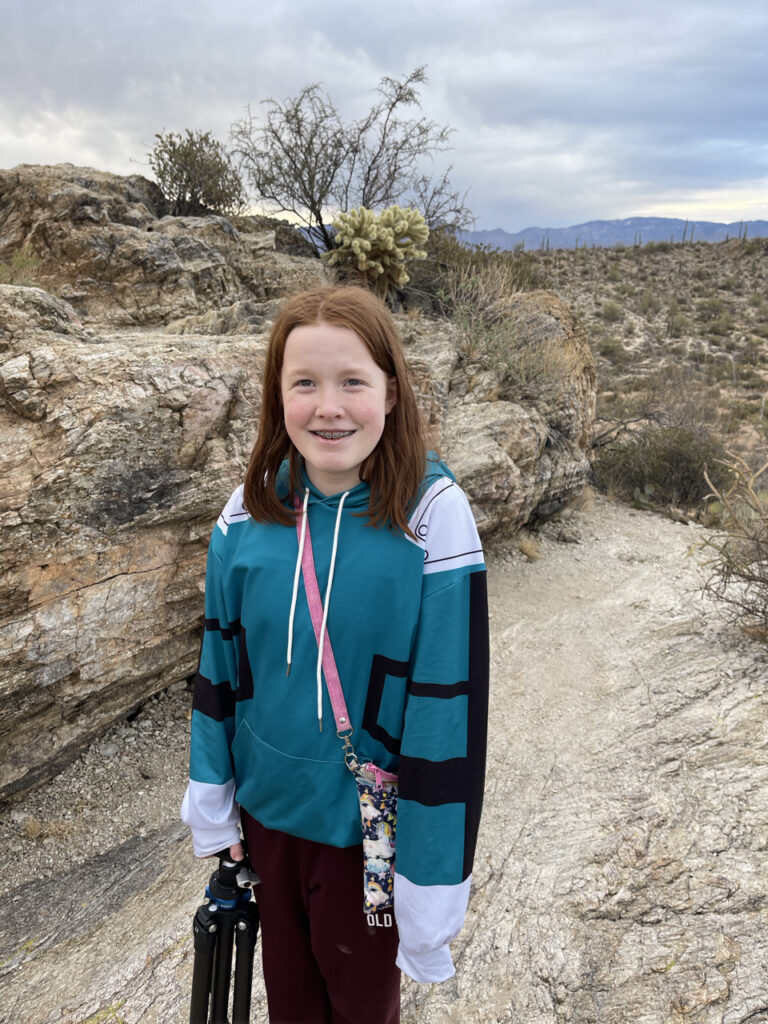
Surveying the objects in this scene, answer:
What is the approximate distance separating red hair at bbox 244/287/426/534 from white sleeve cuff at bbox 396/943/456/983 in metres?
0.84

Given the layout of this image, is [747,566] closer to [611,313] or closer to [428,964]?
[428,964]

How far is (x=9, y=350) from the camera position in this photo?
2.75 metres

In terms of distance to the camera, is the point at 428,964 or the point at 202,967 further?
the point at 202,967

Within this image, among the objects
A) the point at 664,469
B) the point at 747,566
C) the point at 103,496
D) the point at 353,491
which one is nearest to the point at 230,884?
the point at 353,491

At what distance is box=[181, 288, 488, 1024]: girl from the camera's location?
1227mm

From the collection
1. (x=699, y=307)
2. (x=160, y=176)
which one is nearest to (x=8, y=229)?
(x=160, y=176)

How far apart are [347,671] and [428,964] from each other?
584 mm

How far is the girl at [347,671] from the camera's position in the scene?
4.02ft

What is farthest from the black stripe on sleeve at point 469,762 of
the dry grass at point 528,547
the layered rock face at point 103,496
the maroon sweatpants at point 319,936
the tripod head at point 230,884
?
the dry grass at point 528,547

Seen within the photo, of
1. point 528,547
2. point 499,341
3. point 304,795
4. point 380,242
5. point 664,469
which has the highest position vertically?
point 380,242

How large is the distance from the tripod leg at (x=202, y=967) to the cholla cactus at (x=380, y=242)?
5.80m

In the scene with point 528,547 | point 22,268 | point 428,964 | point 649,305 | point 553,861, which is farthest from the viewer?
point 649,305

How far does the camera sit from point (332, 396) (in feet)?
4.15

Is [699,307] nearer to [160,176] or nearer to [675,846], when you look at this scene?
[160,176]
